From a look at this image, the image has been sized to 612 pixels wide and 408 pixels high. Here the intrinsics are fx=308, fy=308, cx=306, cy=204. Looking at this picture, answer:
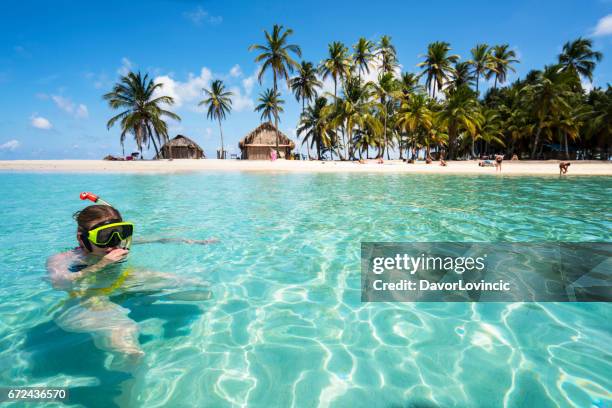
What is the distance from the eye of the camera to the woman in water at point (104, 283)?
8.85ft

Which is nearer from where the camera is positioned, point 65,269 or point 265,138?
point 65,269

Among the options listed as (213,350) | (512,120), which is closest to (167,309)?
(213,350)

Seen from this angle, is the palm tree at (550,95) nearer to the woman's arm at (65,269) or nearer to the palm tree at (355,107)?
the palm tree at (355,107)

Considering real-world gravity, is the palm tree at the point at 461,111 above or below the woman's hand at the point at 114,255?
above

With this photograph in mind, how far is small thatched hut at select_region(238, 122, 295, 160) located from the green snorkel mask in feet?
143

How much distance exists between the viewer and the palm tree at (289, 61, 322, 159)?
4450cm

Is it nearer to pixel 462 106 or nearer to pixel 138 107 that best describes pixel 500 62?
pixel 462 106

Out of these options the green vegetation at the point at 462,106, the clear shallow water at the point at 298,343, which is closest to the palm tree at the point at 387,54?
the green vegetation at the point at 462,106

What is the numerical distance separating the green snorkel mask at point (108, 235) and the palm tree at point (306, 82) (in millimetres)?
44807

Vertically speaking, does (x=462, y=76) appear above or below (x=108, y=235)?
above

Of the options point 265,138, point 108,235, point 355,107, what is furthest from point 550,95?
point 108,235

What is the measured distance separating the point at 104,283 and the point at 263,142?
44.9 meters

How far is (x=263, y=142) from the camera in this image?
4716 cm

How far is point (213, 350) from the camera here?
2689 millimetres
